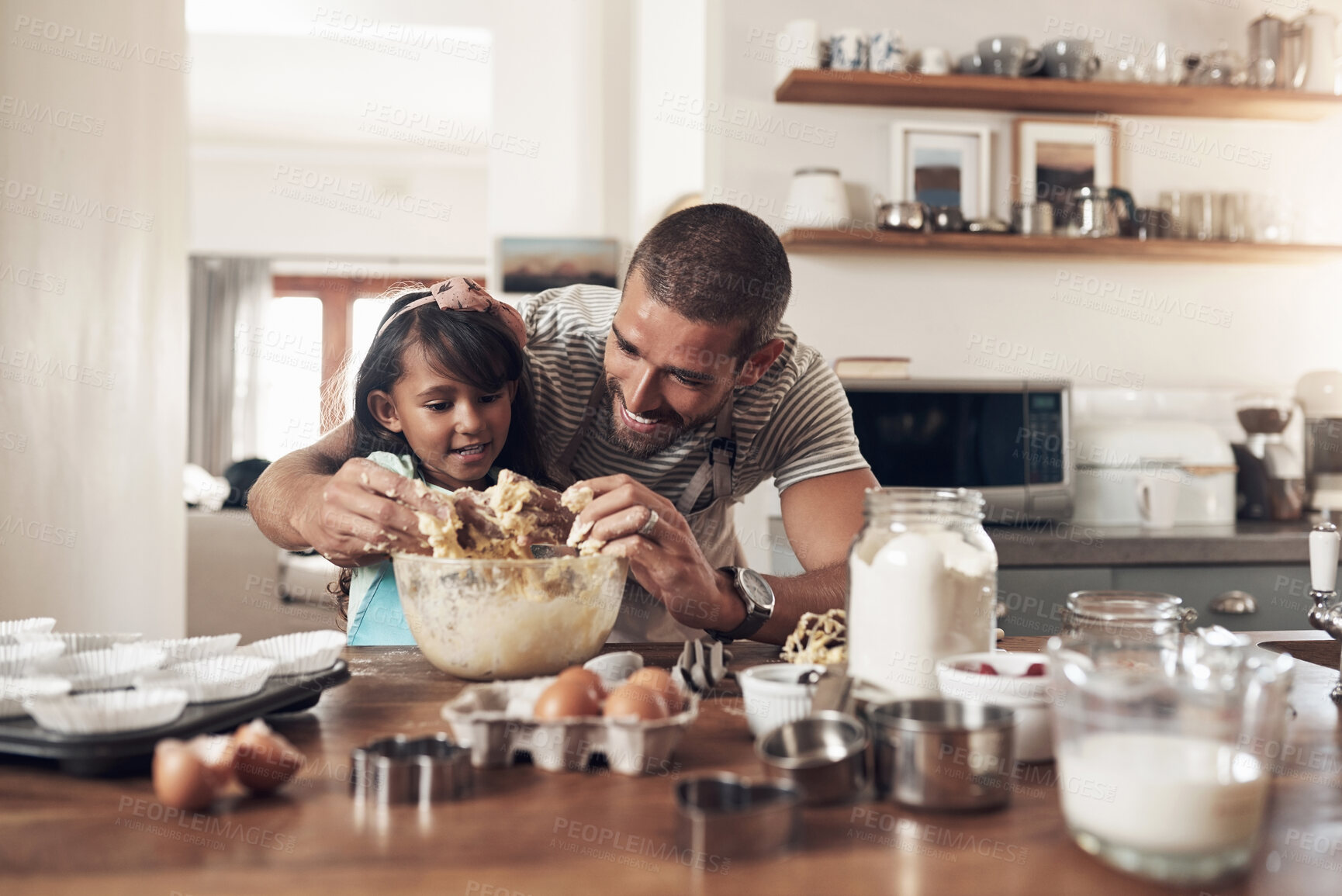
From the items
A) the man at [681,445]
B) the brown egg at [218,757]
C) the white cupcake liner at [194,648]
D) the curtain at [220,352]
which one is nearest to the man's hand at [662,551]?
the man at [681,445]

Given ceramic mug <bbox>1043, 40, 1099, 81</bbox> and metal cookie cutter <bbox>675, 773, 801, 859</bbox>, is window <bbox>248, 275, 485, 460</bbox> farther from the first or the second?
metal cookie cutter <bbox>675, 773, 801, 859</bbox>

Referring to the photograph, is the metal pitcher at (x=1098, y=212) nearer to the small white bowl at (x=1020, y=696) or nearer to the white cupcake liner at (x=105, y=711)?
the small white bowl at (x=1020, y=696)

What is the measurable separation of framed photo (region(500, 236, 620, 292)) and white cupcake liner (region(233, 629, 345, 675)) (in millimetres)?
4122

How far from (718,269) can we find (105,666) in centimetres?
95

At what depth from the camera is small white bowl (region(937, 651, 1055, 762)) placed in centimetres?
79

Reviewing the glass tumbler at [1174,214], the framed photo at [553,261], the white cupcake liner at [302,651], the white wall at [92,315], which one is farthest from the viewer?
the framed photo at [553,261]

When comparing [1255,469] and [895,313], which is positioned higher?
[895,313]

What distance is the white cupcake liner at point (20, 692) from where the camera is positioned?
81 centimetres

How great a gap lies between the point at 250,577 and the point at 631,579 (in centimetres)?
319

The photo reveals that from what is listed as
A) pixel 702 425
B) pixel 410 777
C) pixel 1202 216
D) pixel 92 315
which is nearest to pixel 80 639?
pixel 410 777

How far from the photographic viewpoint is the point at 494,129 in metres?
5.07

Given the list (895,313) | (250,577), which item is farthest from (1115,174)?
(250,577)

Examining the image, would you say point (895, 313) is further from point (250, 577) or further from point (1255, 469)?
point (250, 577)

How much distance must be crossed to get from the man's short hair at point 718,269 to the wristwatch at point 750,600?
1.32 ft
